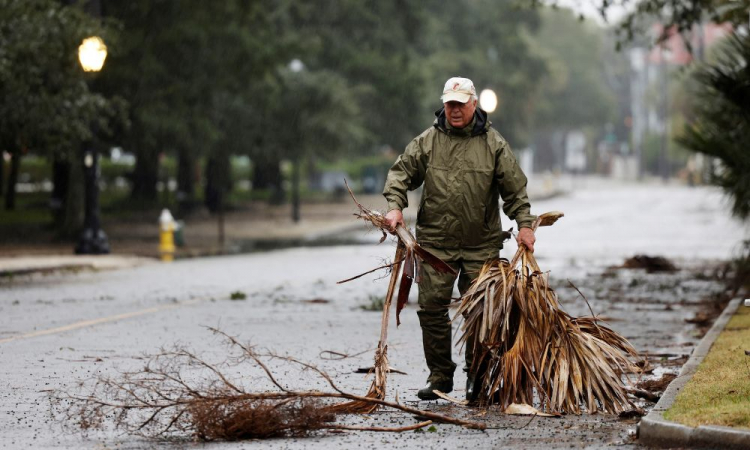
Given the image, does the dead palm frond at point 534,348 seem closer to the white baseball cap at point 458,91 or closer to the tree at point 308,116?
the white baseball cap at point 458,91

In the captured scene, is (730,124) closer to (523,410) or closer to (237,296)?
(237,296)

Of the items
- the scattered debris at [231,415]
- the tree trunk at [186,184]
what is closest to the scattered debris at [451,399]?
the scattered debris at [231,415]

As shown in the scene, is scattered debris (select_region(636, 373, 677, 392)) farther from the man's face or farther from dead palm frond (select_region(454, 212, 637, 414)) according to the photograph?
the man's face

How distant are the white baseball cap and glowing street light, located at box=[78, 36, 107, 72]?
601 inches

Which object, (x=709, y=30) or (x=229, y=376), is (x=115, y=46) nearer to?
(x=229, y=376)

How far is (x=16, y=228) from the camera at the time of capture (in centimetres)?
3497

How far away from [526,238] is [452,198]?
1.90 feet

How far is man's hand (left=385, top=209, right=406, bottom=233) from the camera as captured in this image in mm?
8359

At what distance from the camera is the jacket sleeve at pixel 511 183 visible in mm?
8742

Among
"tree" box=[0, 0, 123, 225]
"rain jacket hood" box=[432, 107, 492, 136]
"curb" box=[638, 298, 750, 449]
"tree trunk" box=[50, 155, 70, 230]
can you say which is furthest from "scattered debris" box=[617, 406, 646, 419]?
"tree trunk" box=[50, 155, 70, 230]

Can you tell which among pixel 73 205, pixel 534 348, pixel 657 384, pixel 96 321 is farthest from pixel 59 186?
pixel 534 348

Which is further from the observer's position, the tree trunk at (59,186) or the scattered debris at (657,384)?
the tree trunk at (59,186)

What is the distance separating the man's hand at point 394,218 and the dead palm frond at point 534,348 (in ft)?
1.94

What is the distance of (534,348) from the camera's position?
8.14 metres
